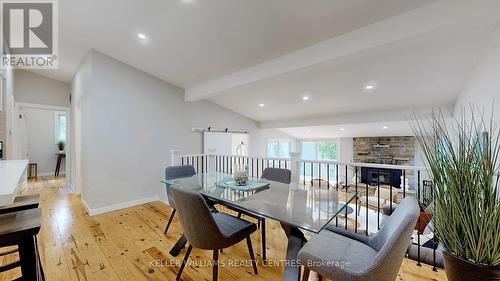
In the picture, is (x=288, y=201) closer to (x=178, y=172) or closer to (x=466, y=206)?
(x=466, y=206)

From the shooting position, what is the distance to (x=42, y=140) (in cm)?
659

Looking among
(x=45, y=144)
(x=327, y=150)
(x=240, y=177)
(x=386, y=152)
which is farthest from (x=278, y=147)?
(x=45, y=144)

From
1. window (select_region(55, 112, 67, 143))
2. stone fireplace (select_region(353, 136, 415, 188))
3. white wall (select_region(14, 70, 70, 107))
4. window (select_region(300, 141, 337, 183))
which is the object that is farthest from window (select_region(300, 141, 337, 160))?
window (select_region(55, 112, 67, 143))

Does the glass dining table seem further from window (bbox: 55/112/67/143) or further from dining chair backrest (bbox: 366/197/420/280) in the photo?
window (bbox: 55/112/67/143)

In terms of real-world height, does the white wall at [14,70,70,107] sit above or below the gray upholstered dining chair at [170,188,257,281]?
above

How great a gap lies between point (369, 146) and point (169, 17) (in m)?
8.62

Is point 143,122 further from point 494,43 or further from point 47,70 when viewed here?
point 494,43

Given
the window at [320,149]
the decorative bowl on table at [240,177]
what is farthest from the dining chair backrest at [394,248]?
the window at [320,149]

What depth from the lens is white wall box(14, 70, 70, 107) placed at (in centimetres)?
457

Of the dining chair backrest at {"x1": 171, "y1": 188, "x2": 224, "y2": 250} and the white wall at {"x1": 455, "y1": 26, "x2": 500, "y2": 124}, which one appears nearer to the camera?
the dining chair backrest at {"x1": 171, "y1": 188, "x2": 224, "y2": 250}

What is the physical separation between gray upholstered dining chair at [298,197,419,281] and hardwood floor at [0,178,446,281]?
2.16 feet

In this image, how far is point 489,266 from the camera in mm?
1147

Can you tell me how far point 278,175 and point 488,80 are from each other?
9.20 feet

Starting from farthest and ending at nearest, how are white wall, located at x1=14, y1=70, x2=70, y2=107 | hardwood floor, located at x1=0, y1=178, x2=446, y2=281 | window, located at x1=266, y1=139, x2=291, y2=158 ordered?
window, located at x1=266, y1=139, x2=291, y2=158 < white wall, located at x1=14, y1=70, x2=70, y2=107 < hardwood floor, located at x1=0, y1=178, x2=446, y2=281
